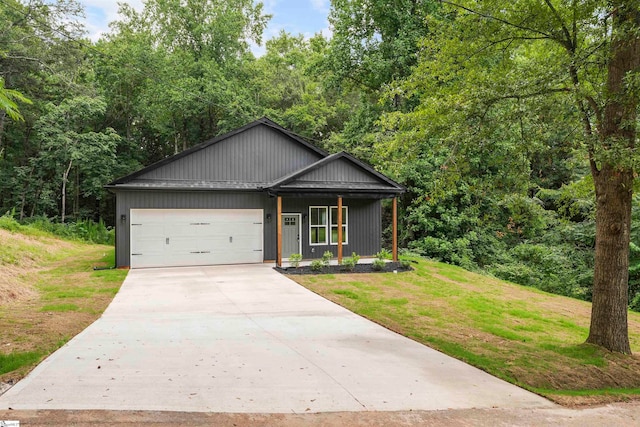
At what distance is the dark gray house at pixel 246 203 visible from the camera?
1366 centimetres

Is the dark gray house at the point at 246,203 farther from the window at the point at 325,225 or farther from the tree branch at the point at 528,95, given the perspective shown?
the tree branch at the point at 528,95

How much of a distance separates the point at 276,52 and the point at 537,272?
2545cm

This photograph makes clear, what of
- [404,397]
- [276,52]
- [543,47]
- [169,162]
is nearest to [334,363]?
[404,397]

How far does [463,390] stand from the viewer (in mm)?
4590

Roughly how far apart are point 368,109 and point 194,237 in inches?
512

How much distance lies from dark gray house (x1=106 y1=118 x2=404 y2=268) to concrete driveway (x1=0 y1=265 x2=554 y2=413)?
5.88 metres

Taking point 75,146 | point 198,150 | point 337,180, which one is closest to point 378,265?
point 337,180

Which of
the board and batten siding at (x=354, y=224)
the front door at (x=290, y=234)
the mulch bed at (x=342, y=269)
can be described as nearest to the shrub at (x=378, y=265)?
the mulch bed at (x=342, y=269)

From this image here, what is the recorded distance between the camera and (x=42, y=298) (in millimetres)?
8781

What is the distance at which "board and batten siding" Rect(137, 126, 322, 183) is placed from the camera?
14.4m

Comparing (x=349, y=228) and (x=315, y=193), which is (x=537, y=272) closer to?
(x=349, y=228)

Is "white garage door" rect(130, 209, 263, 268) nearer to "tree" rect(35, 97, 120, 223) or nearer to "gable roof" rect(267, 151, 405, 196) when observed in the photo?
"gable roof" rect(267, 151, 405, 196)

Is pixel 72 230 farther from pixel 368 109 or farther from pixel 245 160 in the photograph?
pixel 368 109

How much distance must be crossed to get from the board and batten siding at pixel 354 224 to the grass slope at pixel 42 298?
6.38m
